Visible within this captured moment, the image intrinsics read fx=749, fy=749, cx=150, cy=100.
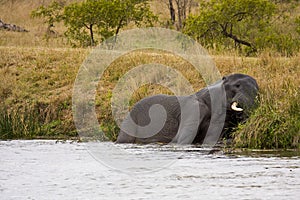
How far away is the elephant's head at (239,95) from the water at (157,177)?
1.58 meters

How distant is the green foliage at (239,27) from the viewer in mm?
25000

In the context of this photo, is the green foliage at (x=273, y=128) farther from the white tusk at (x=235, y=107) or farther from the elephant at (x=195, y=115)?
the white tusk at (x=235, y=107)

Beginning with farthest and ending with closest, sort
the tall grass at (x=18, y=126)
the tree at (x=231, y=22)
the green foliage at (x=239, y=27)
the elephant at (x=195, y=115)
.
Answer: the tree at (x=231, y=22) < the green foliage at (x=239, y=27) < the tall grass at (x=18, y=126) < the elephant at (x=195, y=115)

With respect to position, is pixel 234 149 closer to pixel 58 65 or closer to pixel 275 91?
pixel 275 91

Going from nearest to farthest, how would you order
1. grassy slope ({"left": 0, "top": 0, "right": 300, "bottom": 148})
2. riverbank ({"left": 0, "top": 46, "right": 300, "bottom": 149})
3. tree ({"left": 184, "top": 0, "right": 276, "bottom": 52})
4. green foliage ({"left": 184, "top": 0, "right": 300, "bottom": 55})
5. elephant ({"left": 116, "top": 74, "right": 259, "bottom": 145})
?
riverbank ({"left": 0, "top": 46, "right": 300, "bottom": 149}), elephant ({"left": 116, "top": 74, "right": 259, "bottom": 145}), grassy slope ({"left": 0, "top": 0, "right": 300, "bottom": 148}), green foliage ({"left": 184, "top": 0, "right": 300, "bottom": 55}), tree ({"left": 184, "top": 0, "right": 276, "bottom": 52})

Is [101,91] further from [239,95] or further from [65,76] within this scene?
[239,95]

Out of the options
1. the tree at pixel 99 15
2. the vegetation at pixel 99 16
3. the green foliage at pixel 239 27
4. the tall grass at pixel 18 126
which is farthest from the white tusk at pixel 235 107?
the tree at pixel 99 15

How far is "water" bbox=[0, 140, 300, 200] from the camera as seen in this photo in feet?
26.9

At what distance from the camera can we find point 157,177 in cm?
948

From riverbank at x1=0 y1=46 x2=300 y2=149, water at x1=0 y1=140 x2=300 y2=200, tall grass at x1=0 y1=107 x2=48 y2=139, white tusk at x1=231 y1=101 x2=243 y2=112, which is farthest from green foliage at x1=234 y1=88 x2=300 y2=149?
tall grass at x1=0 y1=107 x2=48 y2=139

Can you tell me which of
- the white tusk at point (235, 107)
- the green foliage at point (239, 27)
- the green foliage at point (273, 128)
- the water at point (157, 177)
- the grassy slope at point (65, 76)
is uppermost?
the green foliage at point (239, 27)

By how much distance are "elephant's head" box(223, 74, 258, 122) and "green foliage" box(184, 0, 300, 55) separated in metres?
10.3

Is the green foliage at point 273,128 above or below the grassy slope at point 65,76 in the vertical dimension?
below

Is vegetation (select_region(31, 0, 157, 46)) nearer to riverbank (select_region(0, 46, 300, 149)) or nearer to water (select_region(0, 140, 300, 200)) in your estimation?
riverbank (select_region(0, 46, 300, 149))
